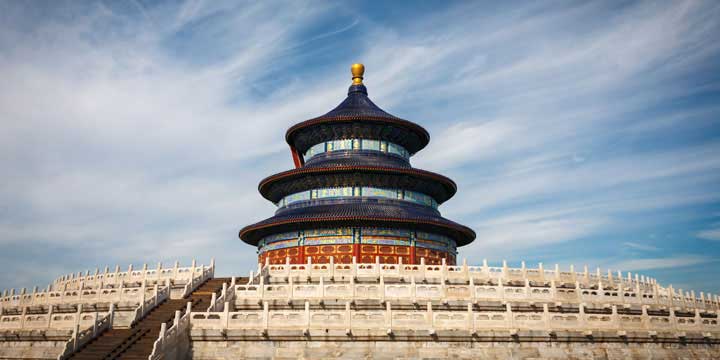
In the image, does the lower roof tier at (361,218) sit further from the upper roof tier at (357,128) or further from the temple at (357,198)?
the upper roof tier at (357,128)

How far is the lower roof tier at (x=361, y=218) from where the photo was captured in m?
40.1

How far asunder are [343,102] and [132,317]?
3355 centimetres

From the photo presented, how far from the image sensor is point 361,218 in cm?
3975

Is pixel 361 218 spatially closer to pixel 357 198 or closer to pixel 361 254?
pixel 361 254

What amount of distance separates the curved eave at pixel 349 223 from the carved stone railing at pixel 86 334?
19092 mm

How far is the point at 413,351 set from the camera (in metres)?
21.3

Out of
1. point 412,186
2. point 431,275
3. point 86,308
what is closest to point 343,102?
point 412,186

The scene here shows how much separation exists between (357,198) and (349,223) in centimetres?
344

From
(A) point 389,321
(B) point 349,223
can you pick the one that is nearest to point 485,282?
(A) point 389,321

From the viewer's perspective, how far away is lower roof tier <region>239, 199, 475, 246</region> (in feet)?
132

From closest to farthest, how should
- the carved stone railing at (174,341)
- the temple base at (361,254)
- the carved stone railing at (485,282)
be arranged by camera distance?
the carved stone railing at (174,341)
the carved stone railing at (485,282)
the temple base at (361,254)

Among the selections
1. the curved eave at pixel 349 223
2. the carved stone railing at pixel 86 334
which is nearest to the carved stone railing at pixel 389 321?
the carved stone railing at pixel 86 334

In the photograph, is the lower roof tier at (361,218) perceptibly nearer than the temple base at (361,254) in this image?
Yes

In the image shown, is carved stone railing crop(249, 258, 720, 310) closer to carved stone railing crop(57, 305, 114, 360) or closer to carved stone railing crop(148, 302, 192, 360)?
carved stone railing crop(148, 302, 192, 360)
